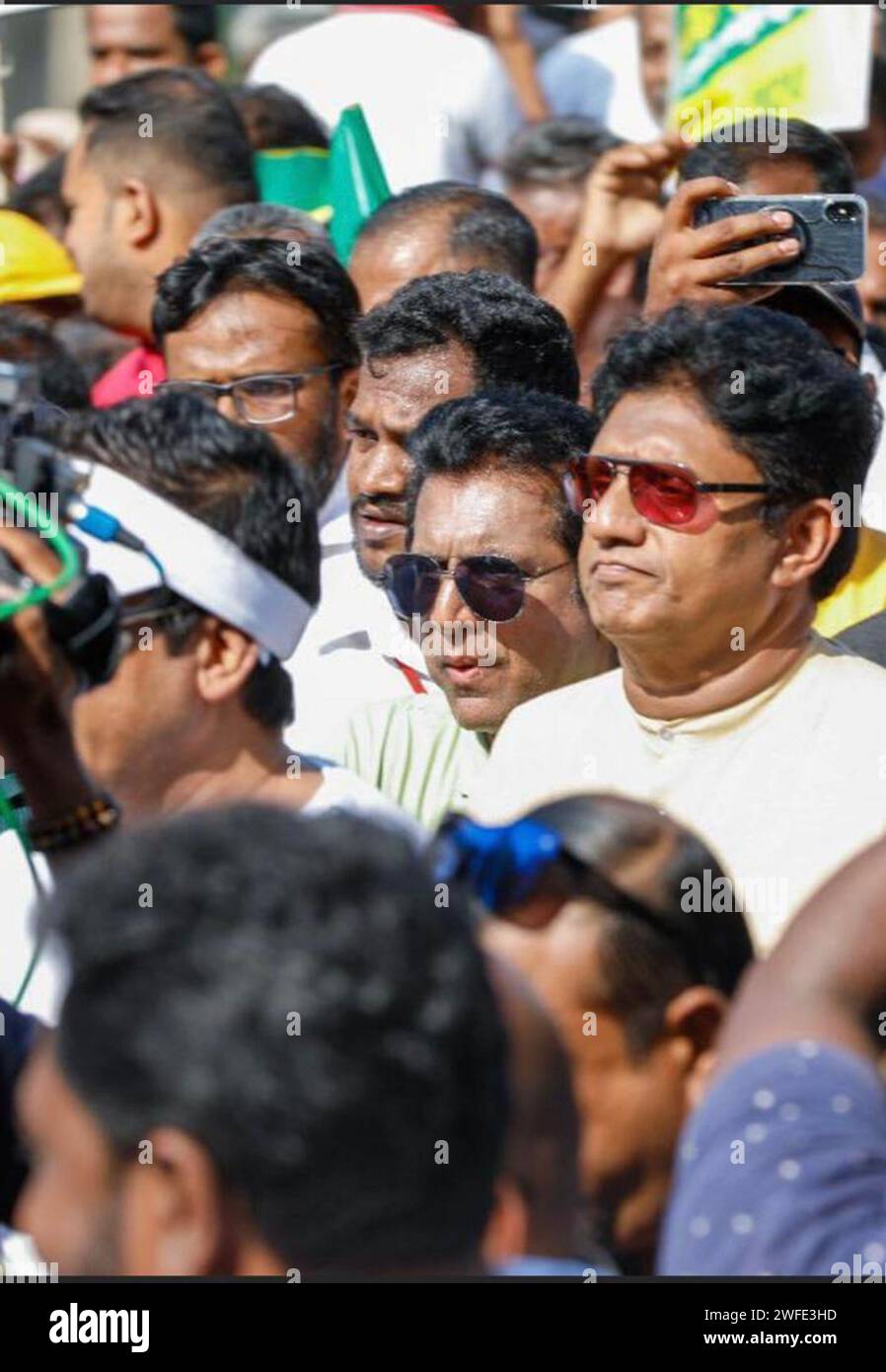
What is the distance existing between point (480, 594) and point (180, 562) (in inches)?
28.3

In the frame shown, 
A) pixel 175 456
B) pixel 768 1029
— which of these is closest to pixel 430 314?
pixel 175 456

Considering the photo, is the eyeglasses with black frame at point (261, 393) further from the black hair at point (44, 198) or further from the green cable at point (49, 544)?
the black hair at point (44, 198)

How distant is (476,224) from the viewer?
518 cm

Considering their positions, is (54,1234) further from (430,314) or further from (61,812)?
(430,314)

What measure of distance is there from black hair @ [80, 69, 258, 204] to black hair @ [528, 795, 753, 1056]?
12.6 ft

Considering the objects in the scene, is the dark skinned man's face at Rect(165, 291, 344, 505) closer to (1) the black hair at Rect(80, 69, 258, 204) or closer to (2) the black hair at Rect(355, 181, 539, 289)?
(2) the black hair at Rect(355, 181, 539, 289)

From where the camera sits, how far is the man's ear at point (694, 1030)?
237cm

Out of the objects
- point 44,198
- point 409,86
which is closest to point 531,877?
point 409,86

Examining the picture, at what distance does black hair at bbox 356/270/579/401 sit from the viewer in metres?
4.35

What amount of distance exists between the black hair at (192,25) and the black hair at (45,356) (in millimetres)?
2247

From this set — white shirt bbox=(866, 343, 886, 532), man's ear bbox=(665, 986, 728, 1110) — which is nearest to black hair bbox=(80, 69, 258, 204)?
white shirt bbox=(866, 343, 886, 532)

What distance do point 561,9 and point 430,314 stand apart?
4.76 metres

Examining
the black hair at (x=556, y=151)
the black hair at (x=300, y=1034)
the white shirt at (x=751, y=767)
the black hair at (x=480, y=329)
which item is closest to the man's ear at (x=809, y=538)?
the white shirt at (x=751, y=767)

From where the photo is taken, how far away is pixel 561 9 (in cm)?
877
